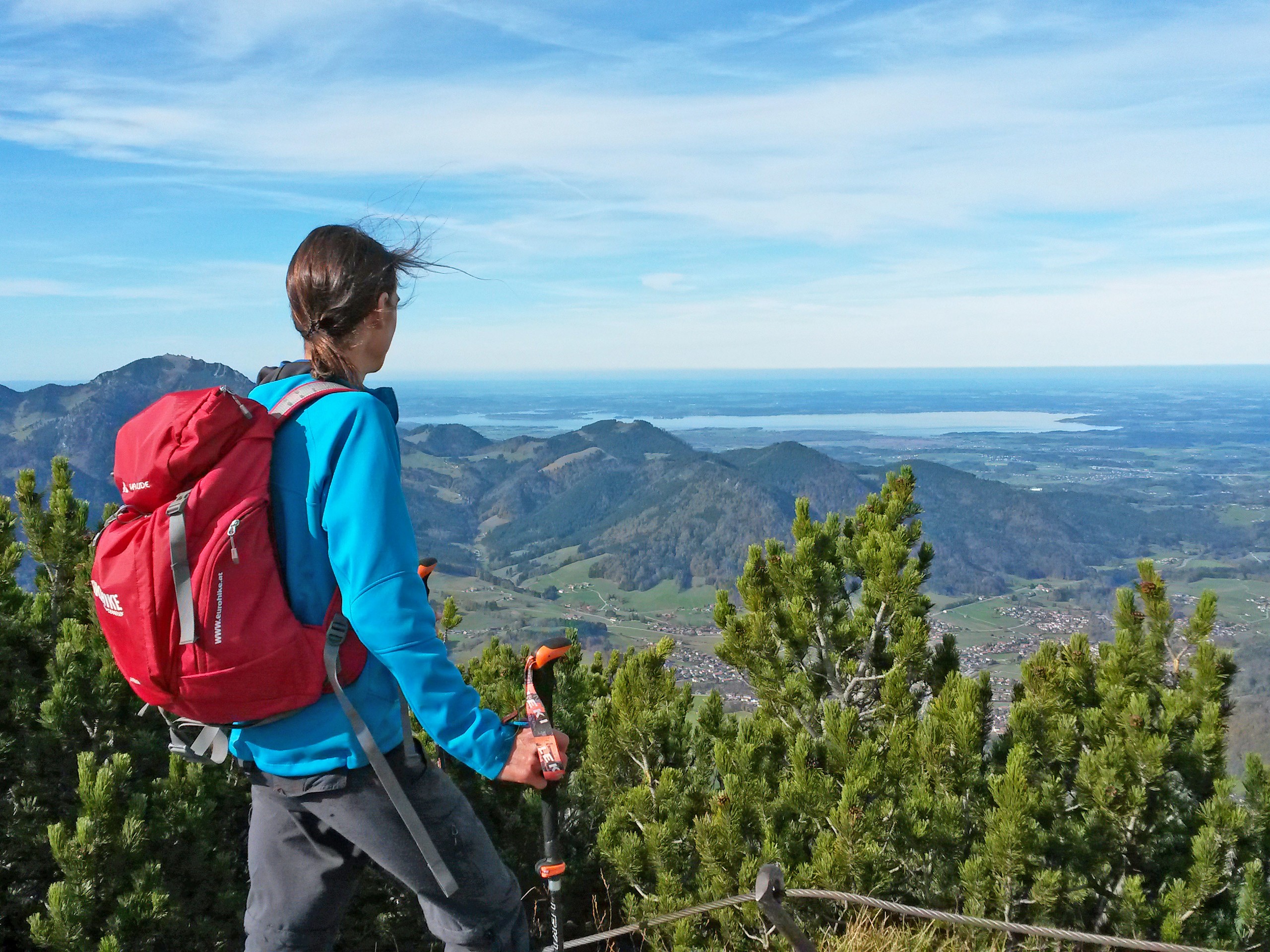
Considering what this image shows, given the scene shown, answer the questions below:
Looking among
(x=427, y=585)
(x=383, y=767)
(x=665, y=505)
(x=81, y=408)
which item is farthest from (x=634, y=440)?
(x=383, y=767)

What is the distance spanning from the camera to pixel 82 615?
151 inches

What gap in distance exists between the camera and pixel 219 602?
1.68 metres

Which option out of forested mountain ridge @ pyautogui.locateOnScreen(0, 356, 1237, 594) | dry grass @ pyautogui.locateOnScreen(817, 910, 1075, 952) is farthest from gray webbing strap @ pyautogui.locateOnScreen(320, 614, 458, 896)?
forested mountain ridge @ pyautogui.locateOnScreen(0, 356, 1237, 594)

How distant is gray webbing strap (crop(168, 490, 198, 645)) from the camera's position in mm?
1659

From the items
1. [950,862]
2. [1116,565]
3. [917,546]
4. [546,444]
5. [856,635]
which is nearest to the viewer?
[950,862]

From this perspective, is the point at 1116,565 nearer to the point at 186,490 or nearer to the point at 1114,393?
the point at 186,490

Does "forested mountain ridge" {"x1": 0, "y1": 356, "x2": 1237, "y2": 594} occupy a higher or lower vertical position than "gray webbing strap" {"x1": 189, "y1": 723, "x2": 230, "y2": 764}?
lower

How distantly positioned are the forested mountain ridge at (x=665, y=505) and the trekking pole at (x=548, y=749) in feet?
151

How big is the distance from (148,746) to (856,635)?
3.08 metres

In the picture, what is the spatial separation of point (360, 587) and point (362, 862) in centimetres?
81

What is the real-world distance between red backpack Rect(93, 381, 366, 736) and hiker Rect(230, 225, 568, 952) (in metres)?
0.07

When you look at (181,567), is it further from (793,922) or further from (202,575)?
(793,922)

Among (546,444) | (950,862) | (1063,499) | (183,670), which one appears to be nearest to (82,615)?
(183,670)

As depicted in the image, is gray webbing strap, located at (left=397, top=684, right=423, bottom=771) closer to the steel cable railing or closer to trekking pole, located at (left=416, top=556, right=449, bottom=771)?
trekking pole, located at (left=416, top=556, right=449, bottom=771)
